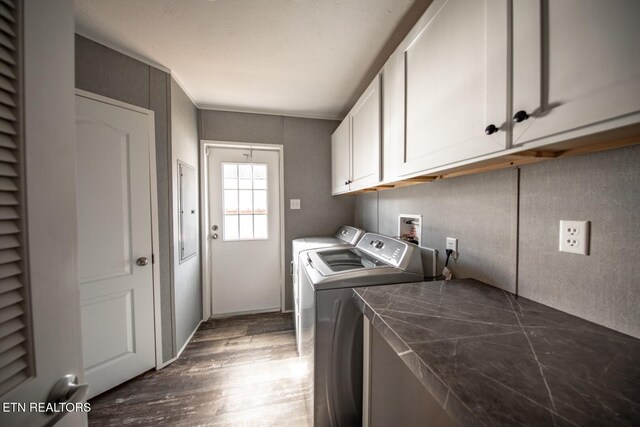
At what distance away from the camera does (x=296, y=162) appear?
2525 mm

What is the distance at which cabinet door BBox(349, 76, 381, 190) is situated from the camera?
1.37 metres

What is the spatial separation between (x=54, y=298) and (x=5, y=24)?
532mm

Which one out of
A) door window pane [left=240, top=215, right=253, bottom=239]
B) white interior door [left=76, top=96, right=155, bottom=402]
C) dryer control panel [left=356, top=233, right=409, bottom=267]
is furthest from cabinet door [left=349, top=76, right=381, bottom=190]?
white interior door [left=76, top=96, right=155, bottom=402]

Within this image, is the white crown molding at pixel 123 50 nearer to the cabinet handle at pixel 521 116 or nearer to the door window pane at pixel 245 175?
the door window pane at pixel 245 175

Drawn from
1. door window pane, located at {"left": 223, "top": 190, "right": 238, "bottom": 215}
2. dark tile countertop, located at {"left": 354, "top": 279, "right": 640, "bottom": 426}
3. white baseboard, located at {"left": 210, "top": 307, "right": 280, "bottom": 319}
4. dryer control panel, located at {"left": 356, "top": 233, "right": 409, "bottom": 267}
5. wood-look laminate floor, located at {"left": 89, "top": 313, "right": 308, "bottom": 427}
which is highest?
door window pane, located at {"left": 223, "top": 190, "right": 238, "bottom": 215}

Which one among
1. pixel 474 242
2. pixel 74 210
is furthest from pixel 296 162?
pixel 74 210

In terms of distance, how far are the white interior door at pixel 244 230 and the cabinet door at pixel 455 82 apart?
72.7 inches

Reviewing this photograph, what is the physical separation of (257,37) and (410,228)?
1.62 meters

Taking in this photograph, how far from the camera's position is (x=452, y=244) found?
120 cm

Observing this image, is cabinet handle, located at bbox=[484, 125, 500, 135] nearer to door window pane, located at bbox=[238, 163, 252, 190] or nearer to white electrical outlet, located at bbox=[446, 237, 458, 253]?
white electrical outlet, located at bbox=[446, 237, 458, 253]

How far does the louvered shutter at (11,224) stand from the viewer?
0.38 metres

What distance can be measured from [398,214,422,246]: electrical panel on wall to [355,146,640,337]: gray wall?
9.0 inches

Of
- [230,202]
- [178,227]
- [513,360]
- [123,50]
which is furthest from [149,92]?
[513,360]

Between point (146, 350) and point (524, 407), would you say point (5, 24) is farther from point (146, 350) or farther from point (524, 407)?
point (146, 350)
